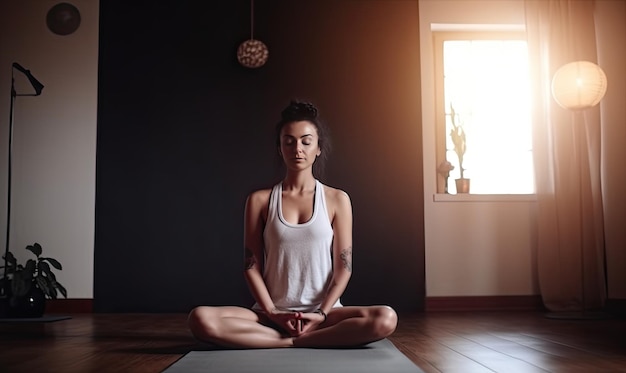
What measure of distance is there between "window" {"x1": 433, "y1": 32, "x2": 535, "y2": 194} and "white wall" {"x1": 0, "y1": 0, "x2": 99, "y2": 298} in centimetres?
254

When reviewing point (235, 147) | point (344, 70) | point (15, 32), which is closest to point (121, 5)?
point (15, 32)

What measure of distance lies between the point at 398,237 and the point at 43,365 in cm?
288

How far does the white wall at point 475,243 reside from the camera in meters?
4.58

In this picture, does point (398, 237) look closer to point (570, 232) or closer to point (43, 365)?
point (570, 232)

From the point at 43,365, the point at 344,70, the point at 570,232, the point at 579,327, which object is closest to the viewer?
the point at 43,365

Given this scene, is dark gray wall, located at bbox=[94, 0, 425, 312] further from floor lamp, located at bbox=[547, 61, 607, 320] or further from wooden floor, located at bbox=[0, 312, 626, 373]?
floor lamp, located at bbox=[547, 61, 607, 320]

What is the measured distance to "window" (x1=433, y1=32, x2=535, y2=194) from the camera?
16.1 ft

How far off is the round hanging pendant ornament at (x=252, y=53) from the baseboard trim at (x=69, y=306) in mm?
1957

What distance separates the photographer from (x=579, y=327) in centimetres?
336

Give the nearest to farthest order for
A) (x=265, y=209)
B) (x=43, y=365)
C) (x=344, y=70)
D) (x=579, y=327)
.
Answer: (x=43, y=365)
(x=265, y=209)
(x=579, y=327)
(x=344, y=70)

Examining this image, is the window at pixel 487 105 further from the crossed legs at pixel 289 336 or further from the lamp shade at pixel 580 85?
the crossed legs at pixel 289 336

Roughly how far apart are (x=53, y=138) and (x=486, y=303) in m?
3.21

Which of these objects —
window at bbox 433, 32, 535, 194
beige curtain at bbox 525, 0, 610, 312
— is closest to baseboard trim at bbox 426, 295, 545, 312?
beige curtain at bbox 525, 0, 610, 312

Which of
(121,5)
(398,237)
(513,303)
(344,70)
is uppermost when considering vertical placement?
(121,5)
